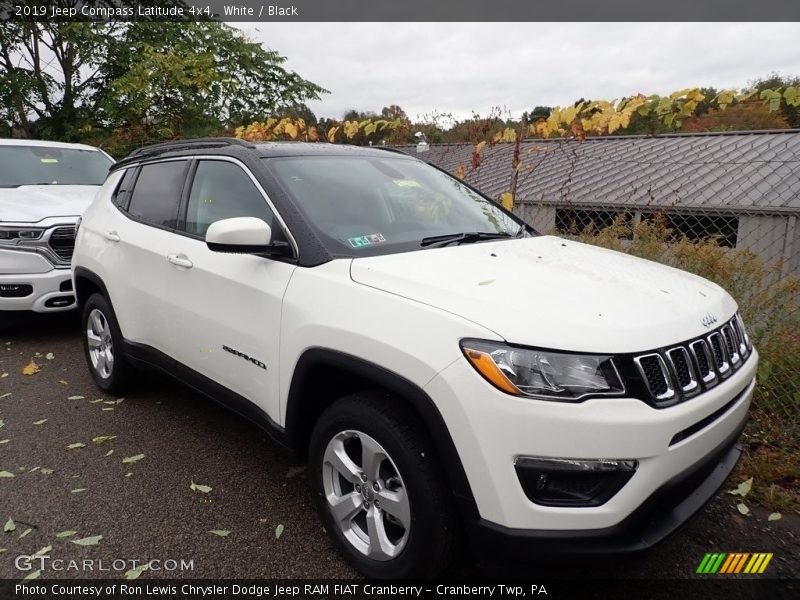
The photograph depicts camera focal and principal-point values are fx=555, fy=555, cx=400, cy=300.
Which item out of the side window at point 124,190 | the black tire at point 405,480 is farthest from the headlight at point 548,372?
the side window at point 124,190

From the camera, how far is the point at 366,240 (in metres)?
2.54

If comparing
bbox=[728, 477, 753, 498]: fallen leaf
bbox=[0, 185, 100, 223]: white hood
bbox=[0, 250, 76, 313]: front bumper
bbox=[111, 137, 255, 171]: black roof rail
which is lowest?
bbox=[728, 477, 753, 498]: fallen leaf

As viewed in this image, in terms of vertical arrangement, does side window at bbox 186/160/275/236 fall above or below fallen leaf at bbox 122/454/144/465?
above

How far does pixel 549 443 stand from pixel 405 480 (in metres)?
0.55

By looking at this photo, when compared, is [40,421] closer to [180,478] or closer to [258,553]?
[180,478]

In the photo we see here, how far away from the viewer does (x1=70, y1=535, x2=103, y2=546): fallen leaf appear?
2.52 metres

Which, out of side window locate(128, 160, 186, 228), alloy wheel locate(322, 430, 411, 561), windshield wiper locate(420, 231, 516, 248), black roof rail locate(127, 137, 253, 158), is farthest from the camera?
side window locate(128, 160, 186, 228)

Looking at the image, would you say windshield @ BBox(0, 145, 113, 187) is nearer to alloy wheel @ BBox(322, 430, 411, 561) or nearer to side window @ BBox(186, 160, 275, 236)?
side window @ BBox(186, 160, 275, 236)

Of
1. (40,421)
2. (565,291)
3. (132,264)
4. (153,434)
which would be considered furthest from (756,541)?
(40,421)

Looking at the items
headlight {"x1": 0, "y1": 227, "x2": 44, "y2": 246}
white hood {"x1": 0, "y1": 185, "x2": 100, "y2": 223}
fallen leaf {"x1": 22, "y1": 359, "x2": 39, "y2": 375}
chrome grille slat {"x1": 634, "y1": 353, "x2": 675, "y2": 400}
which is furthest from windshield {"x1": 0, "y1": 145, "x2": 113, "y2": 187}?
chrome grille slat {"x1": 634, "y1": 353, "x2": 675, "y2": 400}

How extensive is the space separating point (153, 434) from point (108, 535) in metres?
1.03

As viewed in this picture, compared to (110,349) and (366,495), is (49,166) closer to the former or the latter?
(110,349)

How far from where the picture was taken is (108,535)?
2.58m

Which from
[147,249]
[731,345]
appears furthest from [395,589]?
[147,249]
